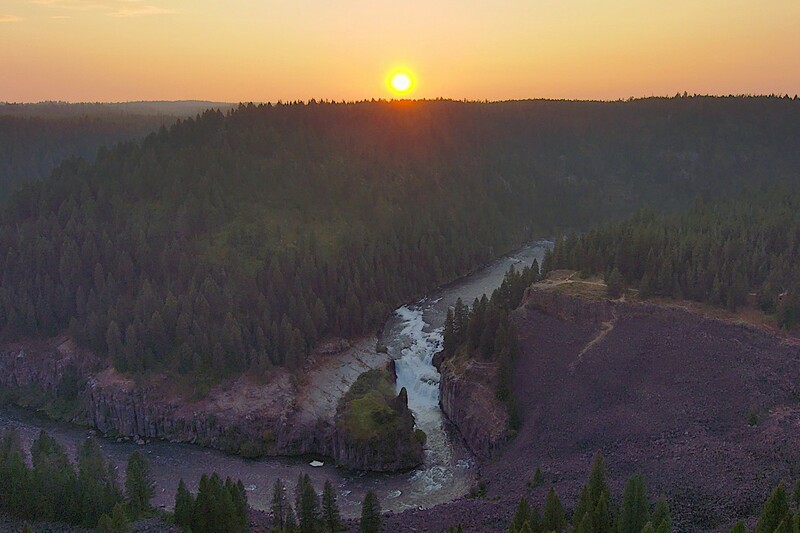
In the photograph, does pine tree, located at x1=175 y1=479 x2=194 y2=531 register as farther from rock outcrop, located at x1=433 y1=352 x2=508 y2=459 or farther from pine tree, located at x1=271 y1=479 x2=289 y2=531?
rock outcrop, located at x1=433 y1=352 x2=508 y2=459

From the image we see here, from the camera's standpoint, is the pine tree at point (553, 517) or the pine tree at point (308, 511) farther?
the pine tree at point (308, 511)

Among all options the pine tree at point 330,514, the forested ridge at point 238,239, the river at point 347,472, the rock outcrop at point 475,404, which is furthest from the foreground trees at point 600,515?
the forested ridge at point 238,239

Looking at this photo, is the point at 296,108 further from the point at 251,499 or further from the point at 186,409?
the point at 251,499

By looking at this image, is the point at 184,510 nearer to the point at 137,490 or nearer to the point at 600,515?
the point at 137,490

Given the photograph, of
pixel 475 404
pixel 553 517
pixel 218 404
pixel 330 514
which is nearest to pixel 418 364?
pixel 475 404

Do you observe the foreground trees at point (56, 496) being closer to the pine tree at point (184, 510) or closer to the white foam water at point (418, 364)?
the pine tree at point (184, 510)

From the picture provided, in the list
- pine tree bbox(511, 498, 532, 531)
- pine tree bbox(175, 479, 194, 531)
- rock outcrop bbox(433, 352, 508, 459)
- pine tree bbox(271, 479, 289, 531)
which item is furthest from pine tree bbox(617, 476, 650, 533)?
pine tree bbox(175, 479, 194, 531)
